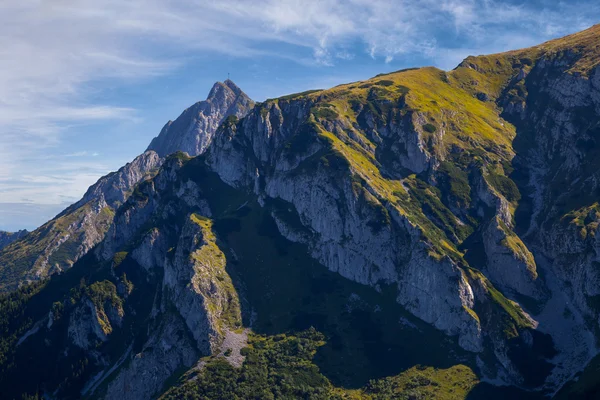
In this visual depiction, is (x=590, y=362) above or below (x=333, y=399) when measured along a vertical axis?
above

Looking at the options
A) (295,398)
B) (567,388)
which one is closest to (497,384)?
(567,388)

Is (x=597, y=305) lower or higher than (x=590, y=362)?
higher

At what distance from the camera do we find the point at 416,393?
192 meters

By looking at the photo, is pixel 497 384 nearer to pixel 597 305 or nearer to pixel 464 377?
pixel 464 377

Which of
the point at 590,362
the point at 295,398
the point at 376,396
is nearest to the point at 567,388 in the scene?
the point at 590,362

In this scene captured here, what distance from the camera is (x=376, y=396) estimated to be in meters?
197

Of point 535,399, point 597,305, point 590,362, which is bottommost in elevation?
point 535,399

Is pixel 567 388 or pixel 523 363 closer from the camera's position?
pixel 567 388

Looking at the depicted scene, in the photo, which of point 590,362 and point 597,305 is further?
point 597,305

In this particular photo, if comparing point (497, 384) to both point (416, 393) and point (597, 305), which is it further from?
point (597, 305)

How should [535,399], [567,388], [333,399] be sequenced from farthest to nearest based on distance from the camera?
1. [333,399]
2. [535,399]
3. [567,388]

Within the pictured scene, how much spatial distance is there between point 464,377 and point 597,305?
63816mm

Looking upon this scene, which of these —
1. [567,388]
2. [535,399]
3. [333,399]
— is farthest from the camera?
[333,399]

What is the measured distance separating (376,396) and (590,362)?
8189 centimetres
